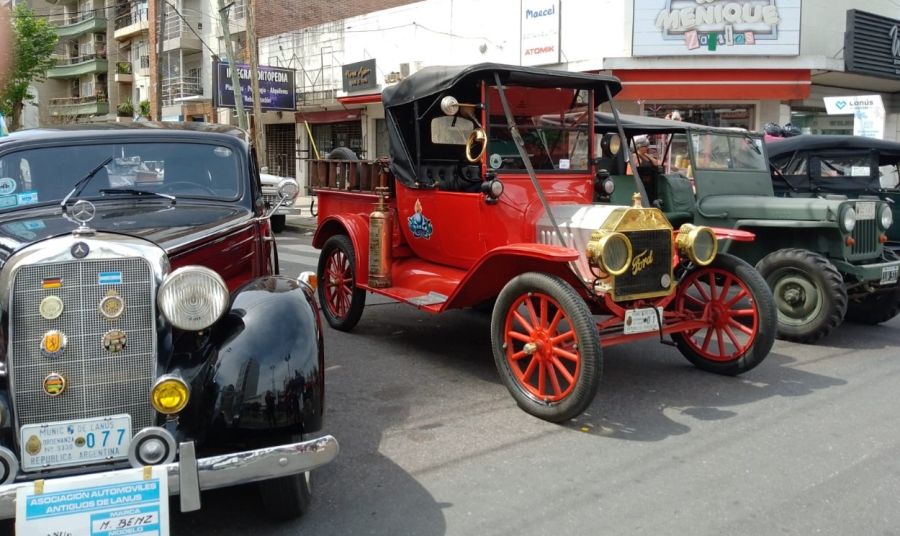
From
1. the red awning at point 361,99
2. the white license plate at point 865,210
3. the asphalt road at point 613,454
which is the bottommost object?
the asphalt road at point 613,454

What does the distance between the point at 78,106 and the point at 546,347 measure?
48105 millimetres

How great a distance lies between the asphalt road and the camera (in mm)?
3289

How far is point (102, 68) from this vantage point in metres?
43.8

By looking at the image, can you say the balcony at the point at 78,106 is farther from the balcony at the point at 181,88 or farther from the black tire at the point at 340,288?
the black tire at the point at 340,288

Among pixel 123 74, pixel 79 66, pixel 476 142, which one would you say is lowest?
pixel 476 142

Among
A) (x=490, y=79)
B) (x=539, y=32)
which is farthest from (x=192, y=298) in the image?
(x=539, y=32)

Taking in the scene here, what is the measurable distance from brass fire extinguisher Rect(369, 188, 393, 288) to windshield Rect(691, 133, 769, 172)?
357cm

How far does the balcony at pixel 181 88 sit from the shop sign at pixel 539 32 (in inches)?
755

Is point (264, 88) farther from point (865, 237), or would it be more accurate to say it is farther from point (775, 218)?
point (865, 237)

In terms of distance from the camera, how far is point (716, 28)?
52.4ft

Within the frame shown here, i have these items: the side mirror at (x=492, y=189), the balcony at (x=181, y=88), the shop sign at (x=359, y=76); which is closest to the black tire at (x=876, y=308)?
the side mirror at (x=492, y=189)

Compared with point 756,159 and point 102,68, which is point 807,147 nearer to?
point 756,159

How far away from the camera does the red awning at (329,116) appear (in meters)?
23.9

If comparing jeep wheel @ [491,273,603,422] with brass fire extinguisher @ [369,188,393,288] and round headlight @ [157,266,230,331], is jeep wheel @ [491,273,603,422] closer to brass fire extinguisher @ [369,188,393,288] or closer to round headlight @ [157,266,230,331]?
brass fire extinguisher @ [369,188,393,288]
